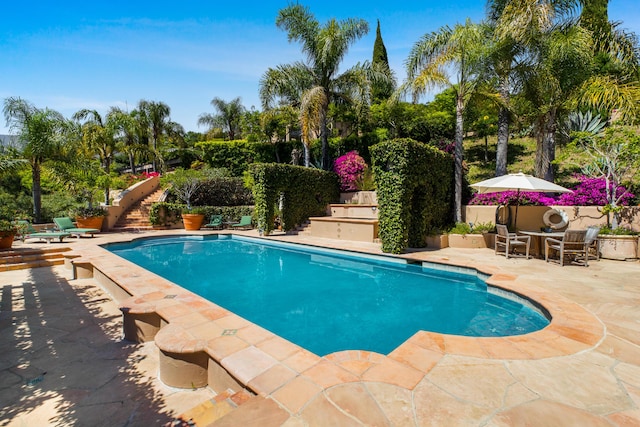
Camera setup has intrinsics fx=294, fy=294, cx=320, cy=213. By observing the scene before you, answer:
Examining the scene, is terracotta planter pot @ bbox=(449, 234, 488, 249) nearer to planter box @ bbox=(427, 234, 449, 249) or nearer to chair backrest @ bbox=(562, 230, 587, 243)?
planter box @ bbox=(427, 234, 449, 249)

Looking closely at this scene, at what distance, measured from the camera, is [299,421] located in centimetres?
221

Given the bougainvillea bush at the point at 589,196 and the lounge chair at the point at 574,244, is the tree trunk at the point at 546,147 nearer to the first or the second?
the bougainvillea bush at the point at 589,196

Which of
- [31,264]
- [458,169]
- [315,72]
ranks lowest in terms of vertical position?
[31,264]

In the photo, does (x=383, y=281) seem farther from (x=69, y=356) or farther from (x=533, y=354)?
(x=69, y=356)

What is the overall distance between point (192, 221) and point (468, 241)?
13.4m

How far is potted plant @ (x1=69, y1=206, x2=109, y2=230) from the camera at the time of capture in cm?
1412

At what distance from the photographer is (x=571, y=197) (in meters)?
10.5

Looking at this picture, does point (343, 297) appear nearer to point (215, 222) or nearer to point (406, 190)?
point (406, 190)

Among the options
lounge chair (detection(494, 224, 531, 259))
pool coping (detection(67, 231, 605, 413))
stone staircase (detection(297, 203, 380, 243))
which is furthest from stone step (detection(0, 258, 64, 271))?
lounge chair (detection(494, 224, 531, 259))

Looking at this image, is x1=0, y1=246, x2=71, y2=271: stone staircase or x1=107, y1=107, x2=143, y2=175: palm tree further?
x1=107, y1=107, x2=143, y2=175: palm tree

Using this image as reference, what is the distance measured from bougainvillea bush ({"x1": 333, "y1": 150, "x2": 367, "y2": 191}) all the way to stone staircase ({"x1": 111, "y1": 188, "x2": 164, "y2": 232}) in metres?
11.2

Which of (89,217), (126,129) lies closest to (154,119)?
(126,129)

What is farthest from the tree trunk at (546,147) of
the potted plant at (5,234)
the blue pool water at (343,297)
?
the potted plant at (5,234)

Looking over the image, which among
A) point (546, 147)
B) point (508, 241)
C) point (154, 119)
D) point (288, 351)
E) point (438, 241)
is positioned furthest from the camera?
point (154, 119)
